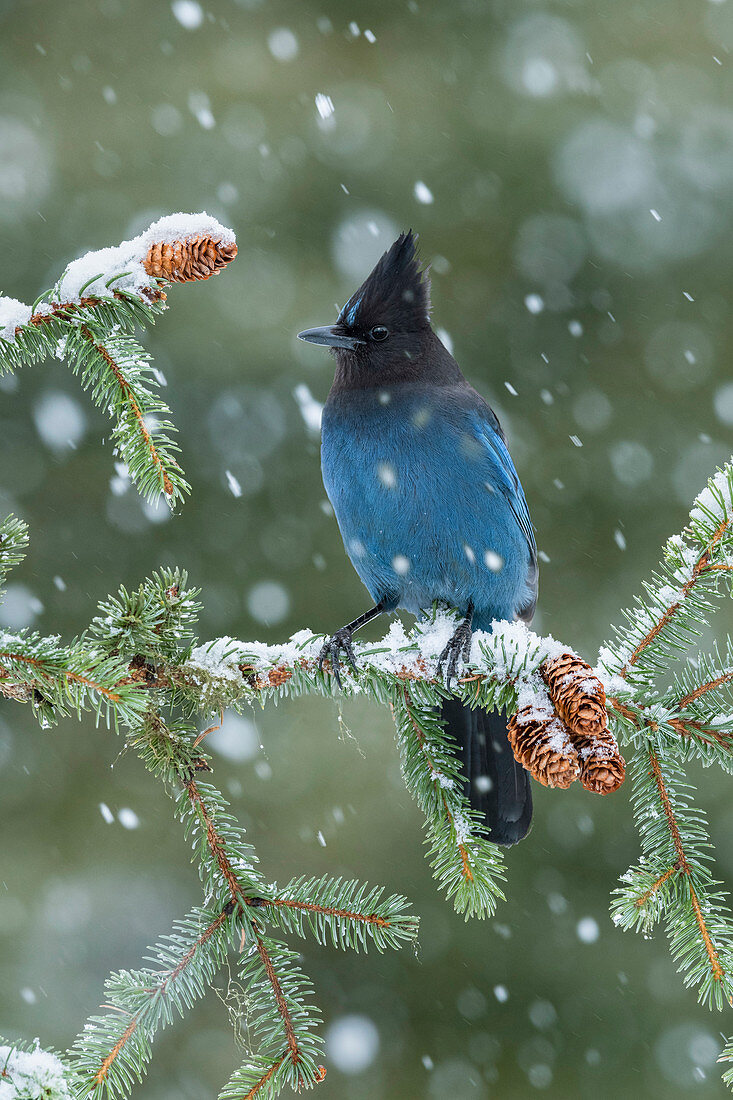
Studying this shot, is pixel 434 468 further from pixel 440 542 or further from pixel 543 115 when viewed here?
pixel 543 115

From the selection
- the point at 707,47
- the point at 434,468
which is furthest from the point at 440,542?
the point at 707,47

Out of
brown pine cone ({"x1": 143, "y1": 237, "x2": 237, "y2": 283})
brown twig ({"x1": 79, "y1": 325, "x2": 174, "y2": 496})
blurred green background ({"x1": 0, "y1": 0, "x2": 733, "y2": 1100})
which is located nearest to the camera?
brown pine cone ({"x1": 143, "y1": 237, "x2": 237, "y2": 283})

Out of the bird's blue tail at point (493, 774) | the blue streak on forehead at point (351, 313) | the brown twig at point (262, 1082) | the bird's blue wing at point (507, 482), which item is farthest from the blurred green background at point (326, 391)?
the brown twig at point (262, 1082)

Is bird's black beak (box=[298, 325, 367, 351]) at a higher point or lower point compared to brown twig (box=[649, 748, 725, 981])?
lower

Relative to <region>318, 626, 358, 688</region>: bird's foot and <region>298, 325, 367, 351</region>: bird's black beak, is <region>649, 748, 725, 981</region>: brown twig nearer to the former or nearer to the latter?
<region>318, 626, 358, 688</region>: bird's foot

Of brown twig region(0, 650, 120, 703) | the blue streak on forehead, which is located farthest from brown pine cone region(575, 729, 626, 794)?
the blue streak on forehead

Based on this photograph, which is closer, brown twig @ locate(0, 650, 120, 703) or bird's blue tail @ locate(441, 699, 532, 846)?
brown twig @ locate(0, 650, 120, 703)

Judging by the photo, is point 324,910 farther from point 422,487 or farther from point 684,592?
point 422,487

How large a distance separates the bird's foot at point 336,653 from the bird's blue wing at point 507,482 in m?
1.02

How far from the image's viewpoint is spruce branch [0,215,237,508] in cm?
162

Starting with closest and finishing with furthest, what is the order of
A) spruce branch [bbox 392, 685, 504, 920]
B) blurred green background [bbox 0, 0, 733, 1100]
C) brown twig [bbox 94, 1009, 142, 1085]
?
brown twig [bbox 94, 1009, 142, 1085] → spruce branch [bbox 392, 685, 504, 920] → blurred green background [bbox 0, 0, 733, 1100]

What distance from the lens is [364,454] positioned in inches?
111

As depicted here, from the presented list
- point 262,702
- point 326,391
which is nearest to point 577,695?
point 262,702

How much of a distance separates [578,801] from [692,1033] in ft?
3.33
